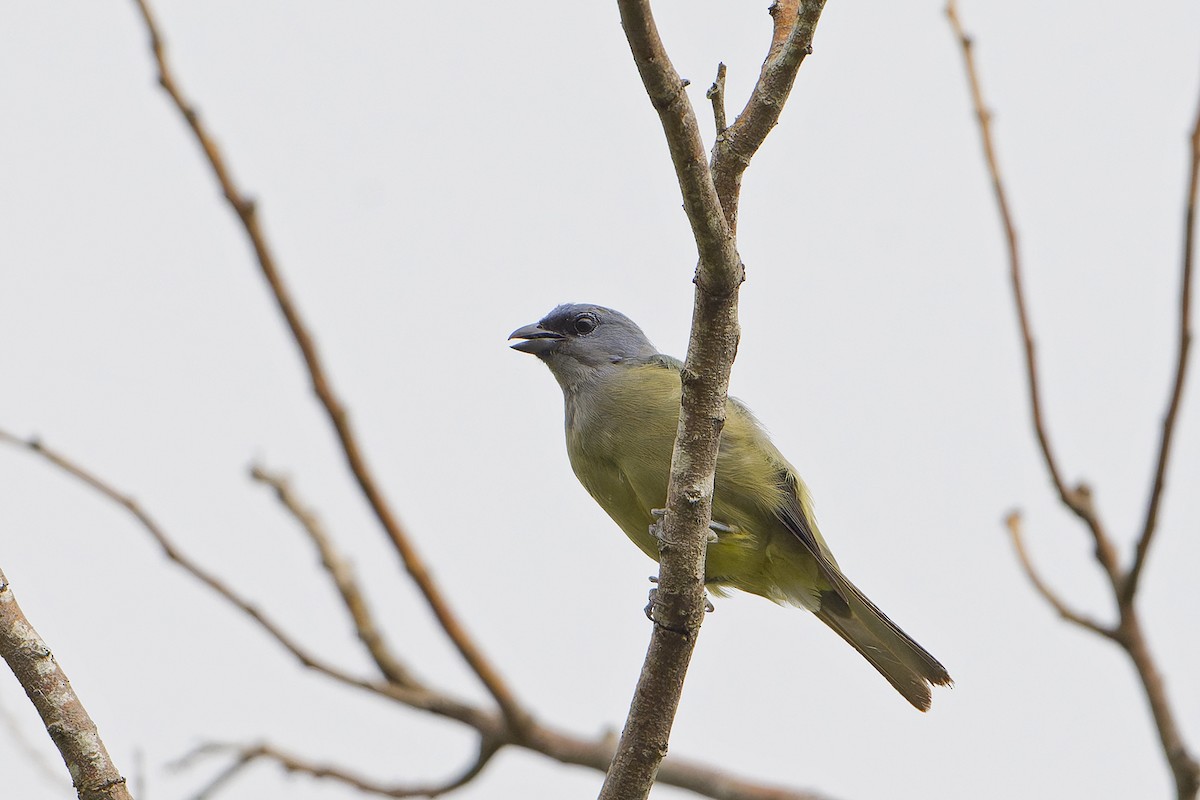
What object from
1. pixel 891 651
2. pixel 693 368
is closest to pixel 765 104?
pixel 693 368

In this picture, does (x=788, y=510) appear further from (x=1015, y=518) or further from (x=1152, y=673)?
(x=1152, y=673)

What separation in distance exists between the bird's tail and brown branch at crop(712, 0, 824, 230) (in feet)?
8.92

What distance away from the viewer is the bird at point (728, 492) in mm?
4898

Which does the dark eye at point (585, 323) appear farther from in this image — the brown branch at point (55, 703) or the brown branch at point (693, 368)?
the brown branch at point (55, 703)

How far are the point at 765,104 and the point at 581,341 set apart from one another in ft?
9.70

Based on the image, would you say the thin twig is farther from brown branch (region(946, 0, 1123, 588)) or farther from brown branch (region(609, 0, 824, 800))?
brown branch (region(946, 0, 1123, 588))

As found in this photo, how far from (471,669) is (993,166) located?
2.38 m

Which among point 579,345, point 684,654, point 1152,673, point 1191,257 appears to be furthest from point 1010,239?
point 579,345

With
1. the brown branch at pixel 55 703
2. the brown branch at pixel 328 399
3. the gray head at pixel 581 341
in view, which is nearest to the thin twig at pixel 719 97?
the brown branch at pixel 328 399

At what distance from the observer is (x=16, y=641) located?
237 cm

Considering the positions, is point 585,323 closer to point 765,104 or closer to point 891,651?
point 891,651

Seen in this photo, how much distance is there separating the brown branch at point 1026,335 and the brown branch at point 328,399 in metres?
1.95

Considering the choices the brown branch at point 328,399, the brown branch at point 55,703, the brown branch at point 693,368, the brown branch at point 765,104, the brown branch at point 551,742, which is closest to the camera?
the brown branch at point 55,703

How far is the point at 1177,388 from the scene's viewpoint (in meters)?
3.53
